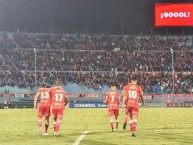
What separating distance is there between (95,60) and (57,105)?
57.0 metres

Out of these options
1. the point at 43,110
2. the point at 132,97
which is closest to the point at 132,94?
the point at 132,97

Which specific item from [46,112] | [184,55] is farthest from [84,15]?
[46,112]

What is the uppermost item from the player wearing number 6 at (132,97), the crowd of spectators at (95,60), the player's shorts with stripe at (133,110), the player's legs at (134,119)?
the crowd of spectators at (95,60)

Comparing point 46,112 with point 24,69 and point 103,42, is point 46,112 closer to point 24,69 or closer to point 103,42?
point 24,69

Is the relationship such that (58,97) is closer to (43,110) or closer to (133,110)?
(43,110)

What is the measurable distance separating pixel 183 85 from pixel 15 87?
25215 mm

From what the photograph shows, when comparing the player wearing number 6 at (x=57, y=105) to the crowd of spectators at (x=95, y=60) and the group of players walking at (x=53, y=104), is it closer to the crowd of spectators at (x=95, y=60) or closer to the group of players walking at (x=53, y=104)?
the group of players walking at (x=53, y=104)

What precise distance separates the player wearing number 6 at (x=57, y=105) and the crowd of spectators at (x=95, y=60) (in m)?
48.6

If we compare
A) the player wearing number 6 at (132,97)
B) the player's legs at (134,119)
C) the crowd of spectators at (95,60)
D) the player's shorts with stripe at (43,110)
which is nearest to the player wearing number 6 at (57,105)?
the player's shorts with stripe at (43,110)

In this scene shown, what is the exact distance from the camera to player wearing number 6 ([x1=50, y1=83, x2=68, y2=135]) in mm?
19797

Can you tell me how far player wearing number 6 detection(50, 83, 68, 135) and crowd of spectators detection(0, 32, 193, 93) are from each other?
1912 inches

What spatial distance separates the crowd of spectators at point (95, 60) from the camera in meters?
71.1

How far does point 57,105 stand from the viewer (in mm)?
19859

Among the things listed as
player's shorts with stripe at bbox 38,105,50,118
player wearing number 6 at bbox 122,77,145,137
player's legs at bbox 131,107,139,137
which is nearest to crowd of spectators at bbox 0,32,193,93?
player's shorts with stripe at bbox 38,105,50,118
